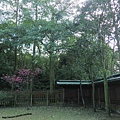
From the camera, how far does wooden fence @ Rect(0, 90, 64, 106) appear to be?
15.0 metres

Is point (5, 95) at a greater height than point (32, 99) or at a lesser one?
greater

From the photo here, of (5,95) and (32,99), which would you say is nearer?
(5,95)

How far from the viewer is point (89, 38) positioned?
33.3 ft

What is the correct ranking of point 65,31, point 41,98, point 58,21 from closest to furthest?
1. point 65,31
2. point 58,21
3. point 41,98

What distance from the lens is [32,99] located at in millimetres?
15422

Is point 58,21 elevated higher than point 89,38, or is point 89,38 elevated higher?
point 58,21

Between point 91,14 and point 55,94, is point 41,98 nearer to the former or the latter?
point 55,94

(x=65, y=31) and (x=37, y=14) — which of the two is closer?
(x=65, y=31)

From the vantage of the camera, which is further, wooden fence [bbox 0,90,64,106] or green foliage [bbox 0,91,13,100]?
wooden fence [bbox 0,90,64,106]

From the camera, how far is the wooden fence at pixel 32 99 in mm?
14971

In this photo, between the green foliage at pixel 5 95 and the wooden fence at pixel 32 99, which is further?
the wooden fence at pixel 32 99

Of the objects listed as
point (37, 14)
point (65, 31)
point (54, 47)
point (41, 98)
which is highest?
point (37, 14)

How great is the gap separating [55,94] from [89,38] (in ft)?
24.4

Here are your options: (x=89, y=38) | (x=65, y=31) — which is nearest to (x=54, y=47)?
(x=65, y=31)
